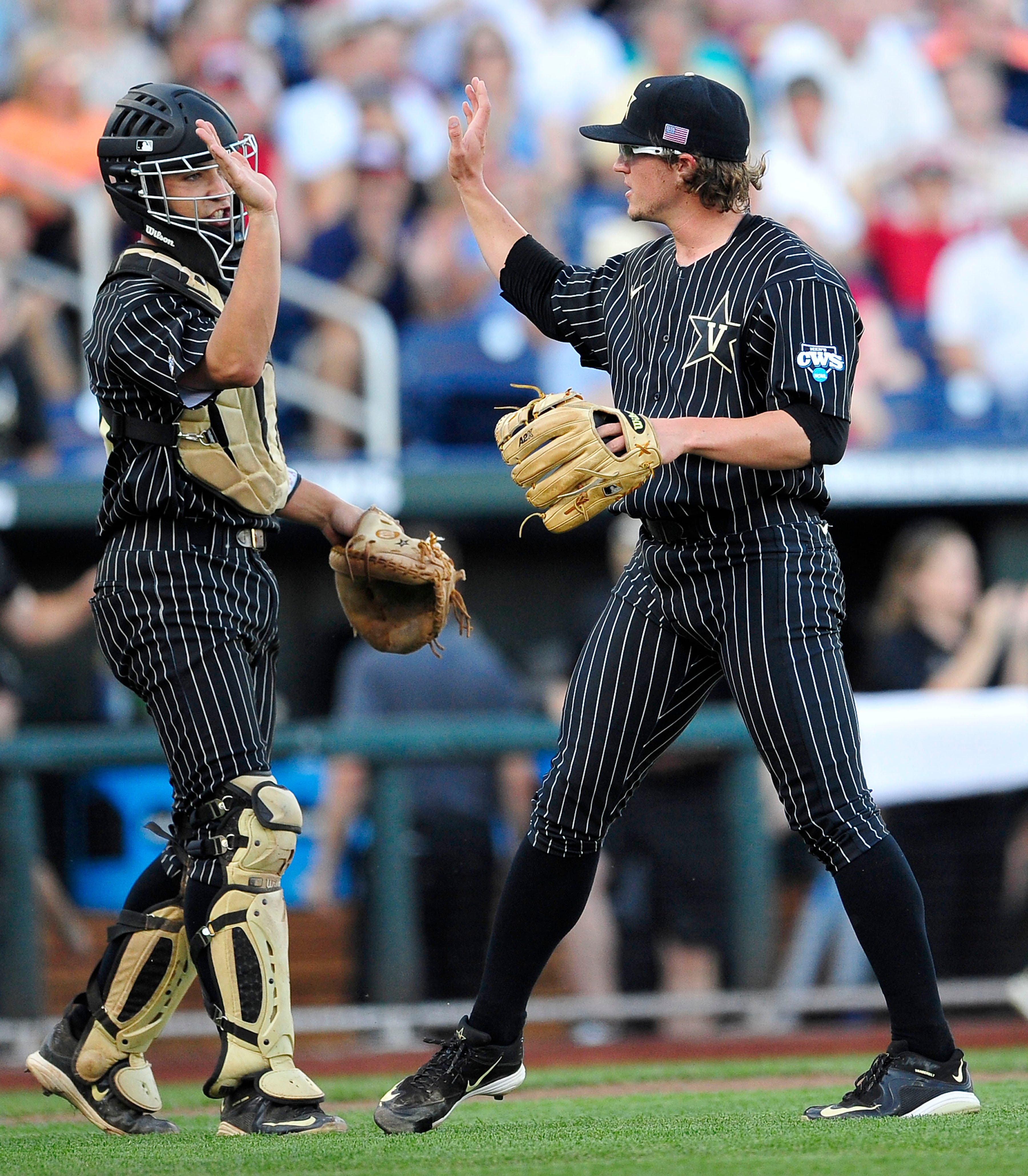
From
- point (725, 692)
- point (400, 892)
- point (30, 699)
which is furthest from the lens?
point (30, 699)

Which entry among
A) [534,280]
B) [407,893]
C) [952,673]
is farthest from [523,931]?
[952,673]

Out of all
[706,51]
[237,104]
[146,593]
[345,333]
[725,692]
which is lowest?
[725,692]

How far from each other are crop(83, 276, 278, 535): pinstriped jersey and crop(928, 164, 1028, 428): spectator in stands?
6317 millimetres

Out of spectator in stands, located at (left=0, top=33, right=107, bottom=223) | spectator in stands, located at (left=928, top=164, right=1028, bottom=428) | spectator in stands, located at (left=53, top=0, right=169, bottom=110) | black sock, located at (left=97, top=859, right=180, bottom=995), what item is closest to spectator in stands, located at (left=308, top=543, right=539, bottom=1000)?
black sock, located at (left=97, top=859, right=180, bottom=995)

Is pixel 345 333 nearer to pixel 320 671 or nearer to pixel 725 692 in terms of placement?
pixel 320 671

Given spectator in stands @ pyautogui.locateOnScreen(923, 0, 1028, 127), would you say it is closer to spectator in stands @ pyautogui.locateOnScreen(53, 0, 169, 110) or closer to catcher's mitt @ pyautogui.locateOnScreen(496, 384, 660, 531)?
spectator in stands @ pyautogui.locateOnScreen(53, 0, 169, 110)

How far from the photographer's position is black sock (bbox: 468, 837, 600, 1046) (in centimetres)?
341

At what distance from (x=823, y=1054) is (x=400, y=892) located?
1.57 metres

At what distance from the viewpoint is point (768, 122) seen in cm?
A: 1000

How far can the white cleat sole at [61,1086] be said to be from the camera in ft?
11.8

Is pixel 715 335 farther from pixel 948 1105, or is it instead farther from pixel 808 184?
pixel 808 184

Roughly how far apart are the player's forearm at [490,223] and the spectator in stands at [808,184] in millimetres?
5581

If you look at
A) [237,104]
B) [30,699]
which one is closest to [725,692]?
[30,699]

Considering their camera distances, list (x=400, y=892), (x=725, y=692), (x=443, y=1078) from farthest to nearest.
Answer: (x=725, y=692)
(x=400, y=892)
(x=443, y=1078)
